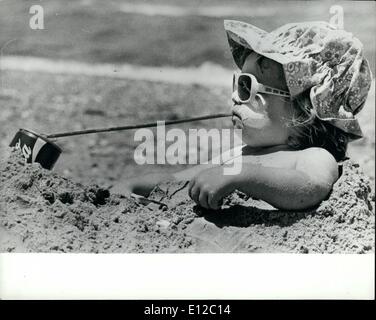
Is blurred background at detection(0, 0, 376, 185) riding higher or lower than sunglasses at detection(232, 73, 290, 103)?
lower

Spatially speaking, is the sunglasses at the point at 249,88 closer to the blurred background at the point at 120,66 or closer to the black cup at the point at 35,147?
the blurred background at the point at 120,66

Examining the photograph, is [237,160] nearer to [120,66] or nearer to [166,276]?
[166,276]

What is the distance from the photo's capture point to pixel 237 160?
313 cm

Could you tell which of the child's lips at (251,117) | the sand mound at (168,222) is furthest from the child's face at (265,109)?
the sand mound at (168,222)

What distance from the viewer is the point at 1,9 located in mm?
3312

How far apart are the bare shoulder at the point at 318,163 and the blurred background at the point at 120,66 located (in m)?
0.56

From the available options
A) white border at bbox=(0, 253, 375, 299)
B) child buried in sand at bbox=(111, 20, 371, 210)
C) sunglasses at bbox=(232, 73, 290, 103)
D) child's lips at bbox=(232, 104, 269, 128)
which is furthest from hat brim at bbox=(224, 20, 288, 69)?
white border at bbox=(0, 253, 375, 299)

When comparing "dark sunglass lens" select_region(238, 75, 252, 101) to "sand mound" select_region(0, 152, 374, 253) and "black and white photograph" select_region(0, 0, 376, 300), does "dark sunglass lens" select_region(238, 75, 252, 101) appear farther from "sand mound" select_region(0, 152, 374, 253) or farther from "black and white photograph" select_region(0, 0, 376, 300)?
"sand mound" select_region(0, 152, 374, 253)

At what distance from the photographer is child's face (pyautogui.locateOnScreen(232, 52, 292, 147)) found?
10.00ft

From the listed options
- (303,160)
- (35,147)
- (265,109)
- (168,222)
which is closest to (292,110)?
(265,109)

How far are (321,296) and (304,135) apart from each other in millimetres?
662

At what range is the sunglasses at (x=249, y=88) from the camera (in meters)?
3.03

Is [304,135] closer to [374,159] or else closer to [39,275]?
[374,159]
